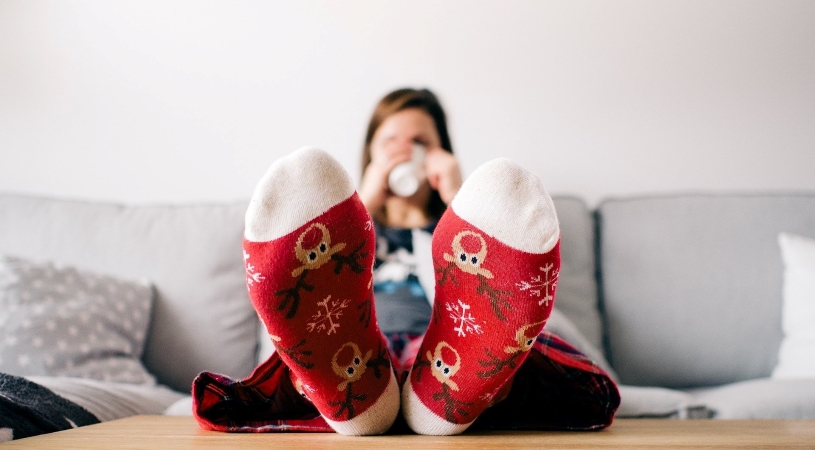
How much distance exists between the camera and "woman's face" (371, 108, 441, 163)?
44.8 inches

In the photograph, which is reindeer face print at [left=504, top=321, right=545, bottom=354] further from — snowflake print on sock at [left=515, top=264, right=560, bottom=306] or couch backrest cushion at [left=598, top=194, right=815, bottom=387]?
couch backrest cushion at [left=598, top=194, right=815, bottom=387]

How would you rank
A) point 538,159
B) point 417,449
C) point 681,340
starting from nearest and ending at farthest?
point 417,449
point 681,340
point 538,159

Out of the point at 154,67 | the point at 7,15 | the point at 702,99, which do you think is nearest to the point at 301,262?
the point at 154,67

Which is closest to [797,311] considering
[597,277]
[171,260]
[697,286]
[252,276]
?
[697,286]

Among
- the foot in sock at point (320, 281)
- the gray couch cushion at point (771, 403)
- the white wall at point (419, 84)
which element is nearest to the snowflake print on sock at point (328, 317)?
the foot in sock at point (320, 281)

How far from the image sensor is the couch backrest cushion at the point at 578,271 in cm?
117

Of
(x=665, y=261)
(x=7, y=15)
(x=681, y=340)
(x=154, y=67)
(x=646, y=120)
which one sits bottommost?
(x=681, y=340)

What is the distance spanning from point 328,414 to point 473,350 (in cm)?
14

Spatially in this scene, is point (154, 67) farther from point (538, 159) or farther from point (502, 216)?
point (502, 216)

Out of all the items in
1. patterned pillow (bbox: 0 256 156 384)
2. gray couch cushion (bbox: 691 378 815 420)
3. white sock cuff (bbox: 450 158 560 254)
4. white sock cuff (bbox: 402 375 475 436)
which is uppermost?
white sock cuff (bbox: 450 158 560 254)

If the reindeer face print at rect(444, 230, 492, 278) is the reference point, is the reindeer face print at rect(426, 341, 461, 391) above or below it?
below

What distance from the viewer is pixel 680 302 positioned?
1.17 meters

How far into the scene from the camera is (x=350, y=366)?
1.66 ft

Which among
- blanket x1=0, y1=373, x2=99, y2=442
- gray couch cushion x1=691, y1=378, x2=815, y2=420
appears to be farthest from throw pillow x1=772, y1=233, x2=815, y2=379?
blanket x1=0, y1=373, x2=99, y2=442
